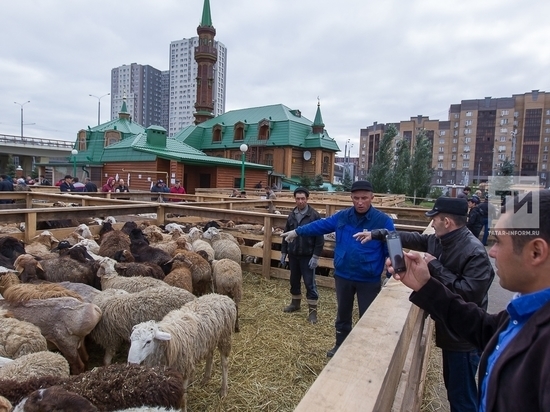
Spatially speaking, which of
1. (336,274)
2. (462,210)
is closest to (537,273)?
(462,210)

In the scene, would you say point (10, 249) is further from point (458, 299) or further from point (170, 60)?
point (170, 60)

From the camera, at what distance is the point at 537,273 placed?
1.17 m

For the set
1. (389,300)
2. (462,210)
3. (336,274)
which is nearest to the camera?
(389,300)

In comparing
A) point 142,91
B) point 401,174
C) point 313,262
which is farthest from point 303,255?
point 142,91

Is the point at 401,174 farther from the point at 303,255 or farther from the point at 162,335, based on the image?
the point at 162,335

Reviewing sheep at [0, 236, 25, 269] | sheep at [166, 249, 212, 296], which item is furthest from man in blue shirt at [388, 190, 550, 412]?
sheep at [0, 236, 25, 269]

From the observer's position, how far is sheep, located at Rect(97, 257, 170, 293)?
14.2 feet

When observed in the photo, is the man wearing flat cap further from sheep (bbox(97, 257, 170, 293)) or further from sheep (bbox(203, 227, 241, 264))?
sheep (bbox(203, 227, 241, 264))

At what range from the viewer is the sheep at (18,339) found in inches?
115

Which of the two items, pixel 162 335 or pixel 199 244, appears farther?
pixel 199 244

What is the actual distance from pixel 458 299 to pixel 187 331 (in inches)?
87.9

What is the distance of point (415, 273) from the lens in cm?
179

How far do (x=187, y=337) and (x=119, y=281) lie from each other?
1.72 meters

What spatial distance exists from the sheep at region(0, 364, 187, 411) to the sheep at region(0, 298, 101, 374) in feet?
3.23
